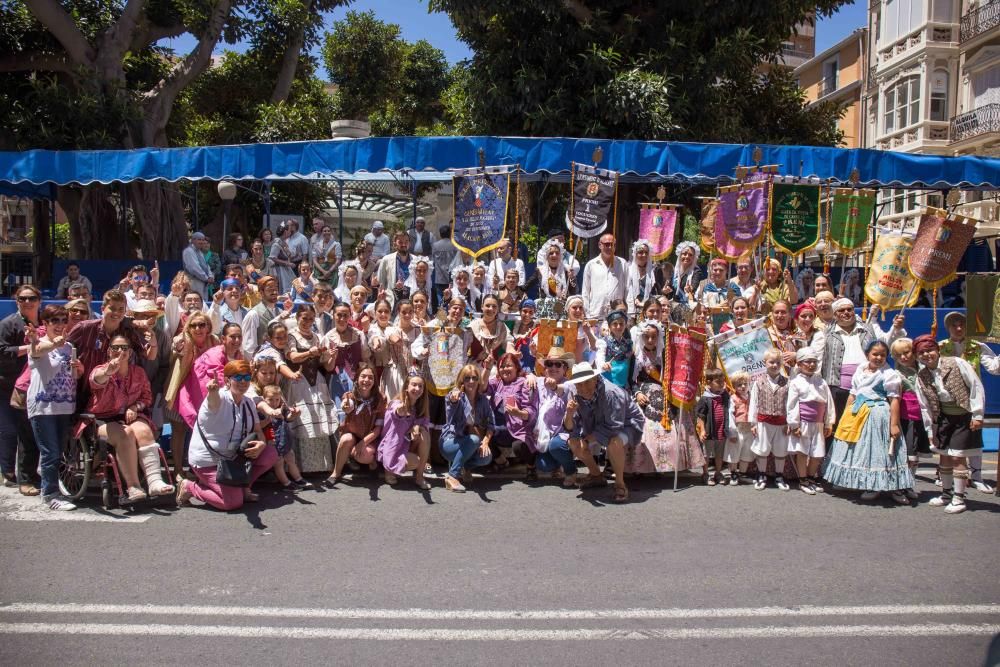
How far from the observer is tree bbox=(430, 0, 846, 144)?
49.5ft

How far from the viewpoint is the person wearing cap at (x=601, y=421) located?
698cm

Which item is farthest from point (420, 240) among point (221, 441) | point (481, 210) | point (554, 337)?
point (221, 441)

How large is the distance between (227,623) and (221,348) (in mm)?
3233

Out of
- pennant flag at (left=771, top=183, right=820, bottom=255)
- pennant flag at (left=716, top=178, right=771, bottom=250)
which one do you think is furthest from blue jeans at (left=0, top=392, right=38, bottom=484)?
pennant flag at (left=771, top=183, right=820, bottom=255)

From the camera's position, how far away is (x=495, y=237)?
9.80 metres

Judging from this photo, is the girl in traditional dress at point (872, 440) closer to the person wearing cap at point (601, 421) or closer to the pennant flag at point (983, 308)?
the pennant flag at point (983, 308)

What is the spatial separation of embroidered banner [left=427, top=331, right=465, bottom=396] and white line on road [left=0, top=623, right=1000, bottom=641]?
138 inches

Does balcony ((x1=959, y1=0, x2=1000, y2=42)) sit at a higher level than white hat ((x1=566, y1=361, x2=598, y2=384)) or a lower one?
higher

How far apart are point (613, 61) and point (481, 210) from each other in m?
7.09

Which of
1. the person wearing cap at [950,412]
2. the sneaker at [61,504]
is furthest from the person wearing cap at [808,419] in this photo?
the sneaker at [61,504]

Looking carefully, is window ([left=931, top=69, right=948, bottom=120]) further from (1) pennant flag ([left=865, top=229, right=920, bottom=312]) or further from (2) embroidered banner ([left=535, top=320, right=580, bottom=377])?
(2) embroidered banner ([left=535, top=320, right=580, bottom=377])

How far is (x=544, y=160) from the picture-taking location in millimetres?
11023

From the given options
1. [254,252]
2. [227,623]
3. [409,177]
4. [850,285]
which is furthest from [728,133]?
[227,623]

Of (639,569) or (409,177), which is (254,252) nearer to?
(409,177)
